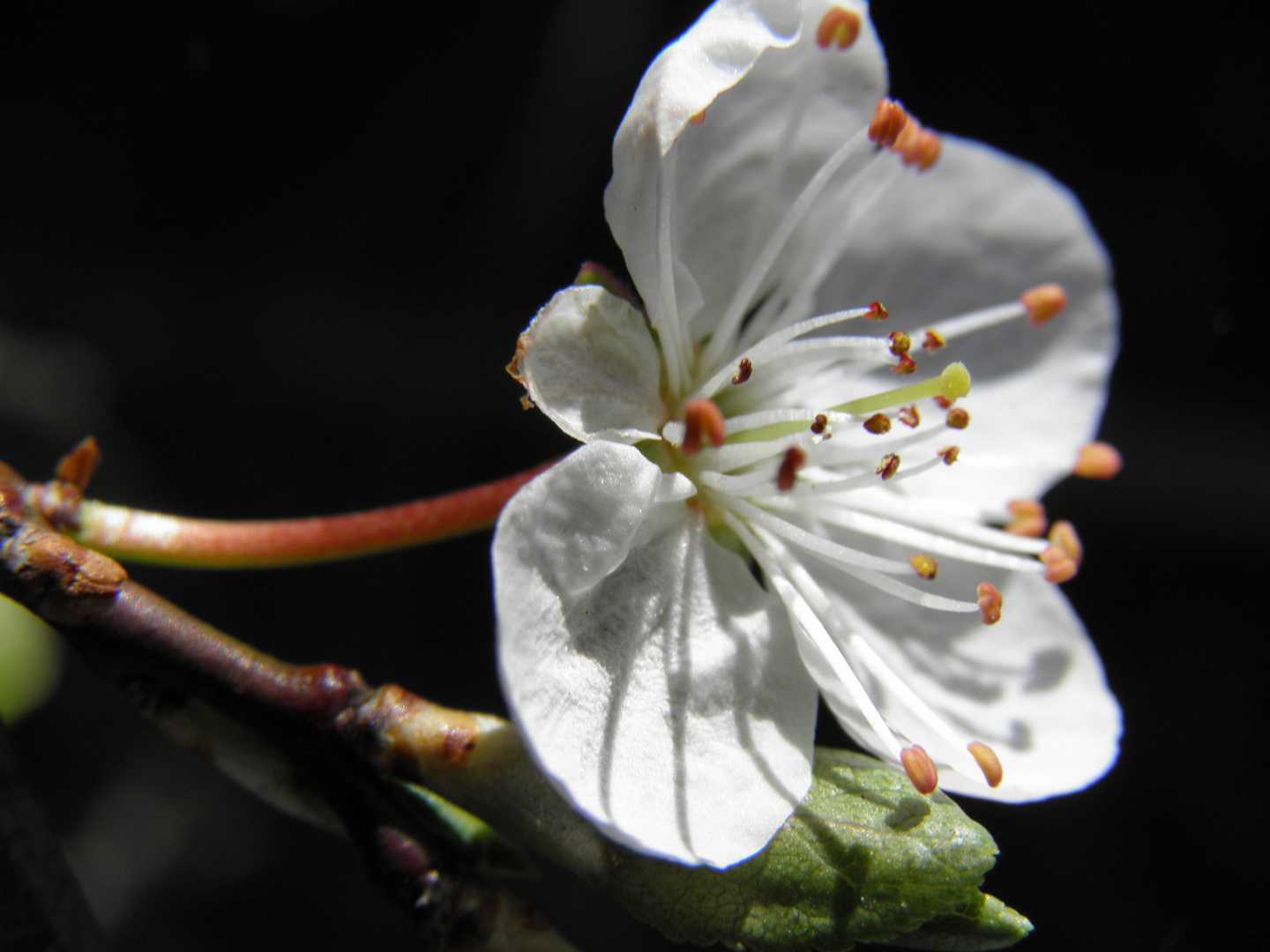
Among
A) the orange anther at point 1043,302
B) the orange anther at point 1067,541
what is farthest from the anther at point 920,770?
the orange anther at point 1043,302

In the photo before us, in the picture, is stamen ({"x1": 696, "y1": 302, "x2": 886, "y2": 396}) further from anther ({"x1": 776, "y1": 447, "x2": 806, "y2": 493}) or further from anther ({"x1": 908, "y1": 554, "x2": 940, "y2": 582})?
anther ({"x1": 908, "y1": 554, "x2": 940, "y2": 582})

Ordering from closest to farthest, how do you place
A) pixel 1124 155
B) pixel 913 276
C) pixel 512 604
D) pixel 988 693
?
pixel 512 604, pixel 988 693, pixel 913 276, pixel 1124 155

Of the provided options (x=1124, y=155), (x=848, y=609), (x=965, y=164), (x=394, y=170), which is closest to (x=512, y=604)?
(x=848, y=609)

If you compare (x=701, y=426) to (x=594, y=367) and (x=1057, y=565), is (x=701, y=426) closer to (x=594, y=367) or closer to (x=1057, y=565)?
(x=594, y=367)

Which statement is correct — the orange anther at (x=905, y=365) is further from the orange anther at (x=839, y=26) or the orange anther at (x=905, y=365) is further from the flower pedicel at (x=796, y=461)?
the orange anther at (x=839, y=26)

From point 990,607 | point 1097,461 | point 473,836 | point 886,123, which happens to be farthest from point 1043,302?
point 473,836

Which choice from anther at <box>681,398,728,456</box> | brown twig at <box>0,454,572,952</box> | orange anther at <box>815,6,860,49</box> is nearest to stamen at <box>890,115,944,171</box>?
orange anther at <box>815,6,860,49</box>

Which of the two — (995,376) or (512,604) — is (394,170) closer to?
(995,376)
